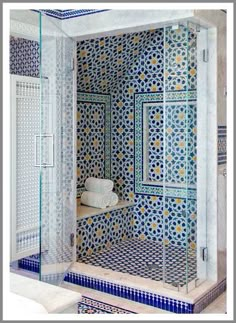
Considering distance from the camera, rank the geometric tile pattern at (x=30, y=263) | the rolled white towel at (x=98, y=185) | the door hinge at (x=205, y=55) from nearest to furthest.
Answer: the door hinge at (x=205, y=55)
the geometric tile pattern at (x=30, y=263)
the rolled white towel at (x=98, y=185)

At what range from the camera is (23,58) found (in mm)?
4020

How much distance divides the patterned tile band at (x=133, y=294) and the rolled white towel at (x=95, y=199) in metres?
1.04

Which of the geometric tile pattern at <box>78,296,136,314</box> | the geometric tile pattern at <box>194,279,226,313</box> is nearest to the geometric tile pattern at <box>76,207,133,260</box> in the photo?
the geometric tile pattern at <box>78,296,136,314</box>

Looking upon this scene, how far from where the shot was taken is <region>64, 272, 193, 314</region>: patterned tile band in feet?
10.5

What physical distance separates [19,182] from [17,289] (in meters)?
2.08

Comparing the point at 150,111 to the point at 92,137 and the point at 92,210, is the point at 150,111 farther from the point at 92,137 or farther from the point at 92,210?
the point at 92,210

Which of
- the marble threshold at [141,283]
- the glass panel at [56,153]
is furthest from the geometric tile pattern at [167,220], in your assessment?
the glass panel at [56,153]

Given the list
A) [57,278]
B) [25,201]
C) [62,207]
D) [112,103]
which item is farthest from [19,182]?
[112,103]

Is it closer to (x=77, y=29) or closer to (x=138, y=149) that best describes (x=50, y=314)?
A: (x=77, y=29)

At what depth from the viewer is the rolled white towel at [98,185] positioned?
482cm

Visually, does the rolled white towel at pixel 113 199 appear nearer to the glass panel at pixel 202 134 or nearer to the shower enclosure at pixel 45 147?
the shower enclosure at pixel 45 147

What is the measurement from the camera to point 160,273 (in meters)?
3.82

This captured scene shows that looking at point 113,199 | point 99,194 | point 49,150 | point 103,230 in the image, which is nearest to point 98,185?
point 99,194

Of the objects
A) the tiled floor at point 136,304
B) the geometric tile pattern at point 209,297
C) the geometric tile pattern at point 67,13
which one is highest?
the geometric tile pattern at point 67,13
